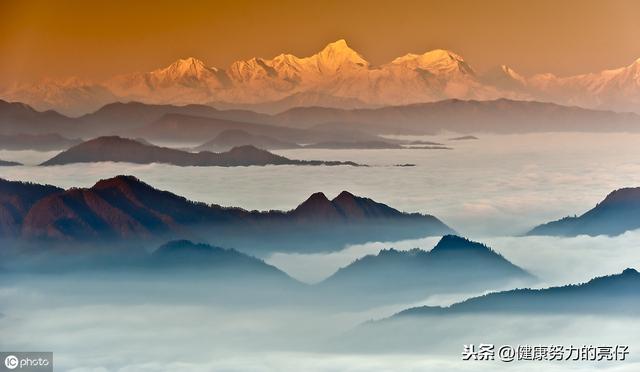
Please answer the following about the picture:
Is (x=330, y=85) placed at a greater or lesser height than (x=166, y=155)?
greater

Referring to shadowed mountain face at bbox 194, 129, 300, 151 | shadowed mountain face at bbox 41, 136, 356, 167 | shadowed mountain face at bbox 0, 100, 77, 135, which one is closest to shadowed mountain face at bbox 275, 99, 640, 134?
shadowed mountain face at bbox 194, 129, 300, 151

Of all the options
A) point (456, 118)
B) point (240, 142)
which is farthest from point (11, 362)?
point (456, 118)

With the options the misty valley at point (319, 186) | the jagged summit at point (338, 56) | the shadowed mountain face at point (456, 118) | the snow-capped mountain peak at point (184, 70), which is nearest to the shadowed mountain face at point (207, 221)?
the misty valley at point (319, 186)
